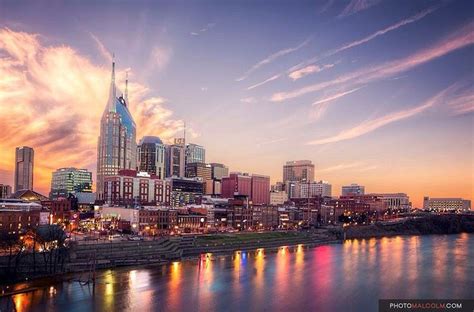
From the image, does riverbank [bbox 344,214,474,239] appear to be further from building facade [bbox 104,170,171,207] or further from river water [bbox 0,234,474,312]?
river water [bbox 0,234,474,312]

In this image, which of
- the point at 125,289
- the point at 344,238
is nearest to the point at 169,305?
the point at 125,289

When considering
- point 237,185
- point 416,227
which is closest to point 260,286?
point 416,227

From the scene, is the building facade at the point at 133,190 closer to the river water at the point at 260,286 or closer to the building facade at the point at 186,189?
the building facade at the point at 186,189

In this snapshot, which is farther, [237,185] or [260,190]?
[260,190]

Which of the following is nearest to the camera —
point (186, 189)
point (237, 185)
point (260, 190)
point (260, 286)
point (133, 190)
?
point (260, 286)

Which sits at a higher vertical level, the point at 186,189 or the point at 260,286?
the point at 186,189

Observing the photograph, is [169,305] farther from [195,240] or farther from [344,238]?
[344,238]

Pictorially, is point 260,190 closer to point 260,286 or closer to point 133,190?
point 133,190
